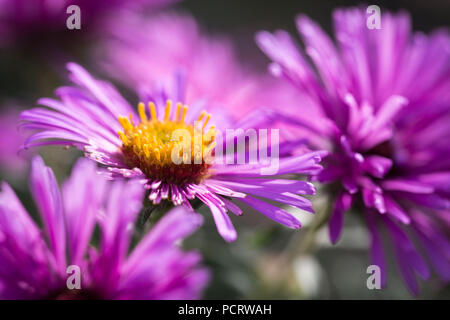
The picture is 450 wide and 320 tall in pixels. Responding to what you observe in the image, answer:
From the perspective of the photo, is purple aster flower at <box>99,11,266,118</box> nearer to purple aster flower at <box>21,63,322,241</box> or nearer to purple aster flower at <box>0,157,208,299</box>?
purple aster flower at <box>21,63,322,241</box>

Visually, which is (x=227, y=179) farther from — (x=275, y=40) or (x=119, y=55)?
(x=119, y=55)

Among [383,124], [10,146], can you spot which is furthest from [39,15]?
[383,124]

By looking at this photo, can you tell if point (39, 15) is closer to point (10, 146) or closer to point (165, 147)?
point (10, 146)

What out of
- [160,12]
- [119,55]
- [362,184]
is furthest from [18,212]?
[160,12]

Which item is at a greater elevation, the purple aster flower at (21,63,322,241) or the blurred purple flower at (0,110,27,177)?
the blurred purple flower at (0,110,27,177)

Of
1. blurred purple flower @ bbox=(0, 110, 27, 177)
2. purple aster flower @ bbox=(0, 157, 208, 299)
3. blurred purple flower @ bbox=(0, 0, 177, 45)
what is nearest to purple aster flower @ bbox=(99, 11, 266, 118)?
blurred purple flower @ bbox=(0, 0, 177, 45)
